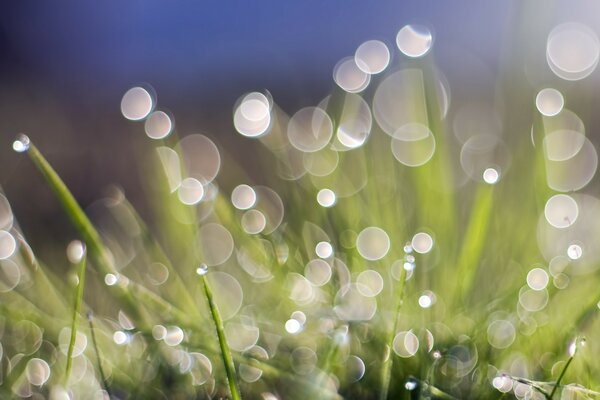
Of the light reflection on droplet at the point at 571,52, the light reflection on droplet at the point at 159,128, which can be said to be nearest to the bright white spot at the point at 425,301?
the light reflection on droplet at the point at 159,128

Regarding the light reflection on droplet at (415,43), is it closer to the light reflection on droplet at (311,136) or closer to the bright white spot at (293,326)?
the light reflection on droplet at (311,136)

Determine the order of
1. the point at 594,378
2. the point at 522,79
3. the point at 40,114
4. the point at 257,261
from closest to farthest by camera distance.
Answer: the point at 594,378 → the point at 257,261 → the point at 522,79 → the point at 40,114

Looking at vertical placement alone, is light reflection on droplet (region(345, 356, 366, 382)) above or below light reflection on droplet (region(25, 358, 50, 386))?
above

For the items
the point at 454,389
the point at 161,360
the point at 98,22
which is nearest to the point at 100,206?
the point at 161,360

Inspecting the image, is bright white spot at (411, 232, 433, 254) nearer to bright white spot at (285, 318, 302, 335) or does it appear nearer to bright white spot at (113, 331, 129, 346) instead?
bright white spot at (285, 318, 302, 335)

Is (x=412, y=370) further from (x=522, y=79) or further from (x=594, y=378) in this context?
(x=522, y=79)

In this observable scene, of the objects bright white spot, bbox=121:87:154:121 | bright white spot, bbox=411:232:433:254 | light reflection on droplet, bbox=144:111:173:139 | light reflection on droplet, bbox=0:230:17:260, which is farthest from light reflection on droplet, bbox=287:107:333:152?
bright white spot, bbox=121:87:154:121
